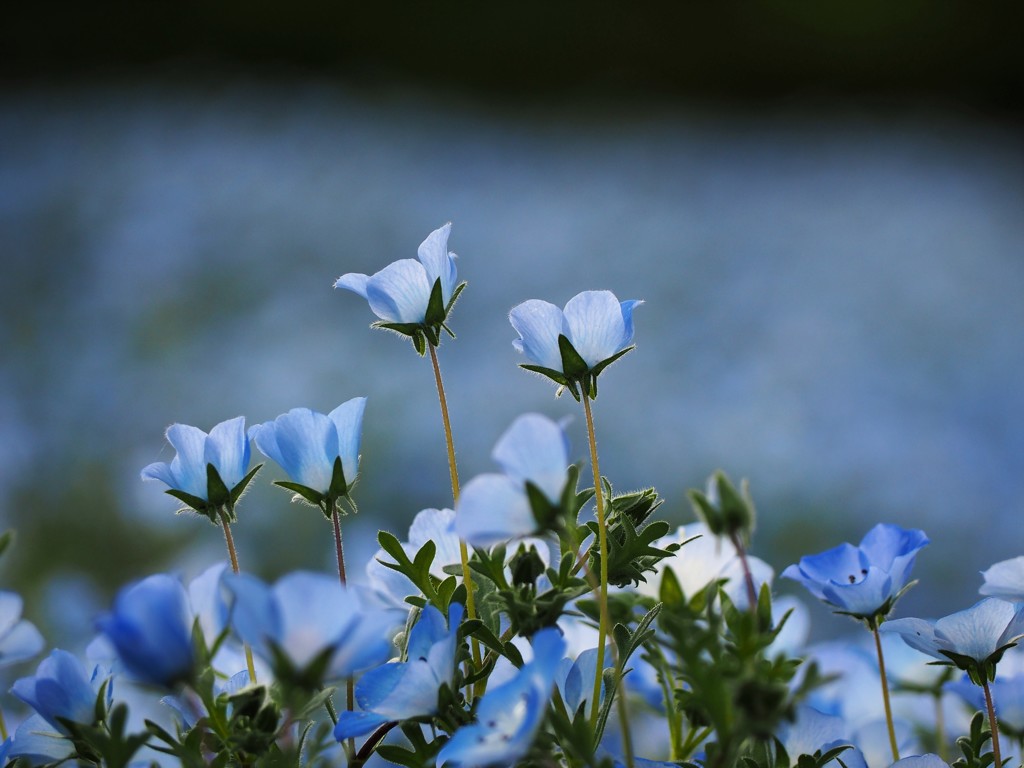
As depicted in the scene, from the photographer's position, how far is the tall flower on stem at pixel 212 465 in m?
0.39

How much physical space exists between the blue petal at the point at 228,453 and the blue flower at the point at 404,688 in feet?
0.33

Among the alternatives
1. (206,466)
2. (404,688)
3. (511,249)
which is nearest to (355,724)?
(404,688)

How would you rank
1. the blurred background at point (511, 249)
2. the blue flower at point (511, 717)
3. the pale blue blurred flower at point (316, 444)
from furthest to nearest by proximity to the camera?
1. the blurred background at point (511, 249)
2. the pale blue blurred flower at point (316, 444)
3. the blue flower at point (511, 717)

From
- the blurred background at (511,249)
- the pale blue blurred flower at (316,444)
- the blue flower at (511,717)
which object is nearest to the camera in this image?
the blue flower at (511,717)

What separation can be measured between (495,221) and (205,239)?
0.70 meters

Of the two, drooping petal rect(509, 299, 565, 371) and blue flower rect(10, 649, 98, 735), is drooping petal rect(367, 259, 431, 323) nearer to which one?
drooping petal rect(509, 299, 565, 371)

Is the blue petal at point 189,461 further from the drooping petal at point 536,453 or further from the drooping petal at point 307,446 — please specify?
the drooping petal at point 536,453

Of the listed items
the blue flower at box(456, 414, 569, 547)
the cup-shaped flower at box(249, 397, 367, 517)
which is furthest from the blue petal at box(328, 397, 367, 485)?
the blue flower at box(456, 414, 569, 547)

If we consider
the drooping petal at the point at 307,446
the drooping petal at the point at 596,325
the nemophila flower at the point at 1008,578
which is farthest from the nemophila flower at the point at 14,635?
the nemophila flower at the point at 1008,578

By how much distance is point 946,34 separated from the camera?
4969mm

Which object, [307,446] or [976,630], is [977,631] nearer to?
[976,630]

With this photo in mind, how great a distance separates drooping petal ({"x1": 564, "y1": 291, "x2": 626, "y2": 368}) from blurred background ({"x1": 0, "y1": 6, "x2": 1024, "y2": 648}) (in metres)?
0.37

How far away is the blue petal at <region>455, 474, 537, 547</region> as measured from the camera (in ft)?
0.97

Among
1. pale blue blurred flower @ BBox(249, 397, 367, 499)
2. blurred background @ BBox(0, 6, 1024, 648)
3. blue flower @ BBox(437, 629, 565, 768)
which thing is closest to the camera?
blue flower @ BBox(437, 629, 565, 768)
